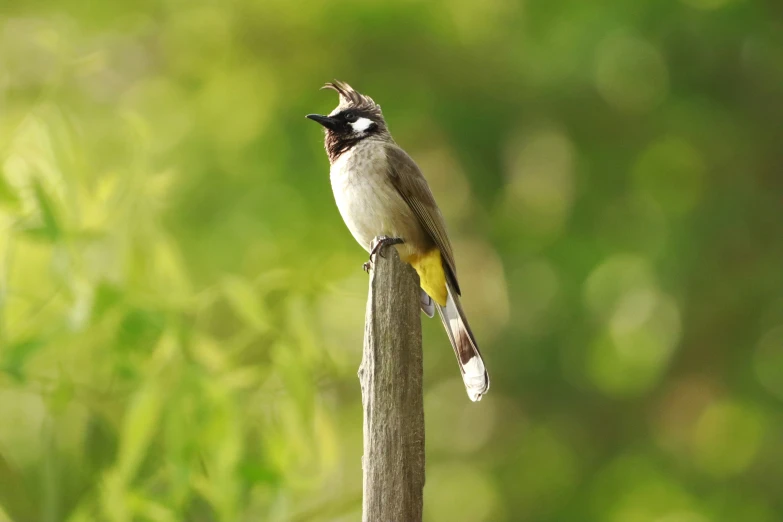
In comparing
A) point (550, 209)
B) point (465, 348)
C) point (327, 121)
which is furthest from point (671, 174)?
point (465, 348)

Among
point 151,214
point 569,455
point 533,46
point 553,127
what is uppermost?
point 533,46

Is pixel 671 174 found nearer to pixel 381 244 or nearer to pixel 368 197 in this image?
pixel 368 197

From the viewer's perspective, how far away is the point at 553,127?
5.21 meters

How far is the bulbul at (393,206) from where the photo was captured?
2471 mm

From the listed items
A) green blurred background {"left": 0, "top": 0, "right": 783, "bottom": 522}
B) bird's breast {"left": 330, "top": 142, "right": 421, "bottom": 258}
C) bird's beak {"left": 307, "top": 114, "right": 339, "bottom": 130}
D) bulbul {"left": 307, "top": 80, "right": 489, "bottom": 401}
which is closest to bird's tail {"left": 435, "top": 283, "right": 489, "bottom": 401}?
bulbul {"left": 307, "top": 80, "right": 489, "bottom": 401}

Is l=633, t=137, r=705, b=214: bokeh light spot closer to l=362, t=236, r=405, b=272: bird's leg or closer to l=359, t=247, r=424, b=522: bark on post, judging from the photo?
l=362, t=236, r=405, b=272: bird's leg

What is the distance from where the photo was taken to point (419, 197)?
2.58 meters

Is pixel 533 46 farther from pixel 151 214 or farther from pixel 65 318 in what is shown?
pixel 65 318

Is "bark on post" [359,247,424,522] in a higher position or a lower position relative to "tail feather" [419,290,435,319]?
lower

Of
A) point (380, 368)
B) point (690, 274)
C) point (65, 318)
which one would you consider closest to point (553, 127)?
point (690, 274)

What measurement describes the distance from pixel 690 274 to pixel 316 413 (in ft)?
9.02

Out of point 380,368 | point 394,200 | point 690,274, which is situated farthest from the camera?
point 690,274

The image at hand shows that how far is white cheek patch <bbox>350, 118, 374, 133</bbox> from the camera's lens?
2.70 meters

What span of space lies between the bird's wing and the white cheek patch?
12cm
